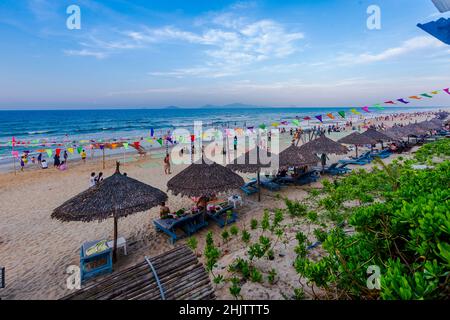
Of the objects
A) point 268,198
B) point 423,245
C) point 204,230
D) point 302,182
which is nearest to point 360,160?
point 302,182

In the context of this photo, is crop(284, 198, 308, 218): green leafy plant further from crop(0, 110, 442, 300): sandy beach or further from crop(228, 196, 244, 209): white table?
crop(228, 196, 244, 209): white table

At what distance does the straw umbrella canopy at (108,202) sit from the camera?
5418 mm

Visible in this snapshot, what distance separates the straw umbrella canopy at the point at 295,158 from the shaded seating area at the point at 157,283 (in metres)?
7.50

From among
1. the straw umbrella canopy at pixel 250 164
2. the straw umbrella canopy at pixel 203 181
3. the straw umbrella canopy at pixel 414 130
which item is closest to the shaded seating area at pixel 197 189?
the straw umbrella canopy at pixel 203 181

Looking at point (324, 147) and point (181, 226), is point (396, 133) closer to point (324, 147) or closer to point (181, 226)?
point (324, 147)

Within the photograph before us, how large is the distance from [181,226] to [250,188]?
170 inches

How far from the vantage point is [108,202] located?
221 inches

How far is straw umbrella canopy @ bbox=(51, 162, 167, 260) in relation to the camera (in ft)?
17.8

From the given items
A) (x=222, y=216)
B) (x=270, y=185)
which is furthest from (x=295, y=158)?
(x=222, y=216)

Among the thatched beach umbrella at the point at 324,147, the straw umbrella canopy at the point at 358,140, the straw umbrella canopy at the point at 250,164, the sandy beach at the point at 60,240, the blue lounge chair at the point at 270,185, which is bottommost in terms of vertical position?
the sandy beach at the point at 60,240

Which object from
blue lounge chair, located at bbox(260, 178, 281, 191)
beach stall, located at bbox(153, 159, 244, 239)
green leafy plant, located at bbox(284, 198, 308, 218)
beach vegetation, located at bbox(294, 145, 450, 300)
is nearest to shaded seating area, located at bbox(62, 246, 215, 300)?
beach vegetation, located at bbox(294, 145, 450, 300)

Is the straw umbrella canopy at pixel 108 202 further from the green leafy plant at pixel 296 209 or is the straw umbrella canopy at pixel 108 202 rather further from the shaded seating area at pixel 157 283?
the green leafy plant at pixel 296 209

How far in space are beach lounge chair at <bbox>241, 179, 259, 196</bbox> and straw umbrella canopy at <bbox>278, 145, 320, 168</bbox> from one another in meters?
1.69
